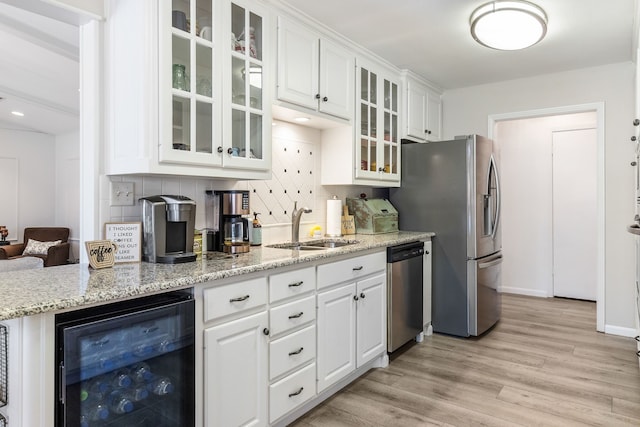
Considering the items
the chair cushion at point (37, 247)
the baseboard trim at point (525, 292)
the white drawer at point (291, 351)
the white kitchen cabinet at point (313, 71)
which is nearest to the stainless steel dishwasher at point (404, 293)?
the white drawer at point (291, 351)

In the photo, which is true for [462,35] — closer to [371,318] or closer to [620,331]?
[371,318]

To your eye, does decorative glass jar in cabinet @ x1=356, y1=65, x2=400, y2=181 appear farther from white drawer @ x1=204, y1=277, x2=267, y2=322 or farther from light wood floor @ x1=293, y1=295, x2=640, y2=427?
white drawer @ x1=204, y1=277, x2=267, y2=322

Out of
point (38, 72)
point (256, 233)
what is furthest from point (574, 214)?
point (38, 72)

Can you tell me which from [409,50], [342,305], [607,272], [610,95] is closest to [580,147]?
[610,95]

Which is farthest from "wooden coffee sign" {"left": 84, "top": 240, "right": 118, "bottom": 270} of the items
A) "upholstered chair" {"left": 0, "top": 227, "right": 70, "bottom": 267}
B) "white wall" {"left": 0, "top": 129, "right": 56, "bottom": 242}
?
"white wall" {"left": 0, "top": 129, "right": 56, "bottom": 242}

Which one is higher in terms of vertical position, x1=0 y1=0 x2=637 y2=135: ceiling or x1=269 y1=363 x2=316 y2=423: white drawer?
x1=0 y1=0 x2=637 y2=135: ceiling

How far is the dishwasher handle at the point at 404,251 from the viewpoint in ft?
10.0

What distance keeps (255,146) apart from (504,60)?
8.24 feet

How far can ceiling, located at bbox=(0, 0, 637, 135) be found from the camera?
8.54ft

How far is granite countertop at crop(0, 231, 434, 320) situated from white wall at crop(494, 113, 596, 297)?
4.00 metres

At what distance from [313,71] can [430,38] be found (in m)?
0.99

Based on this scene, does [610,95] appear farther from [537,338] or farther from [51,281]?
[51,281]

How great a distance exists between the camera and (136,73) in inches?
73.4

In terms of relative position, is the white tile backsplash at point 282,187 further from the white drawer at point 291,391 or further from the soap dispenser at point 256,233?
the white drawer at point 291,391
